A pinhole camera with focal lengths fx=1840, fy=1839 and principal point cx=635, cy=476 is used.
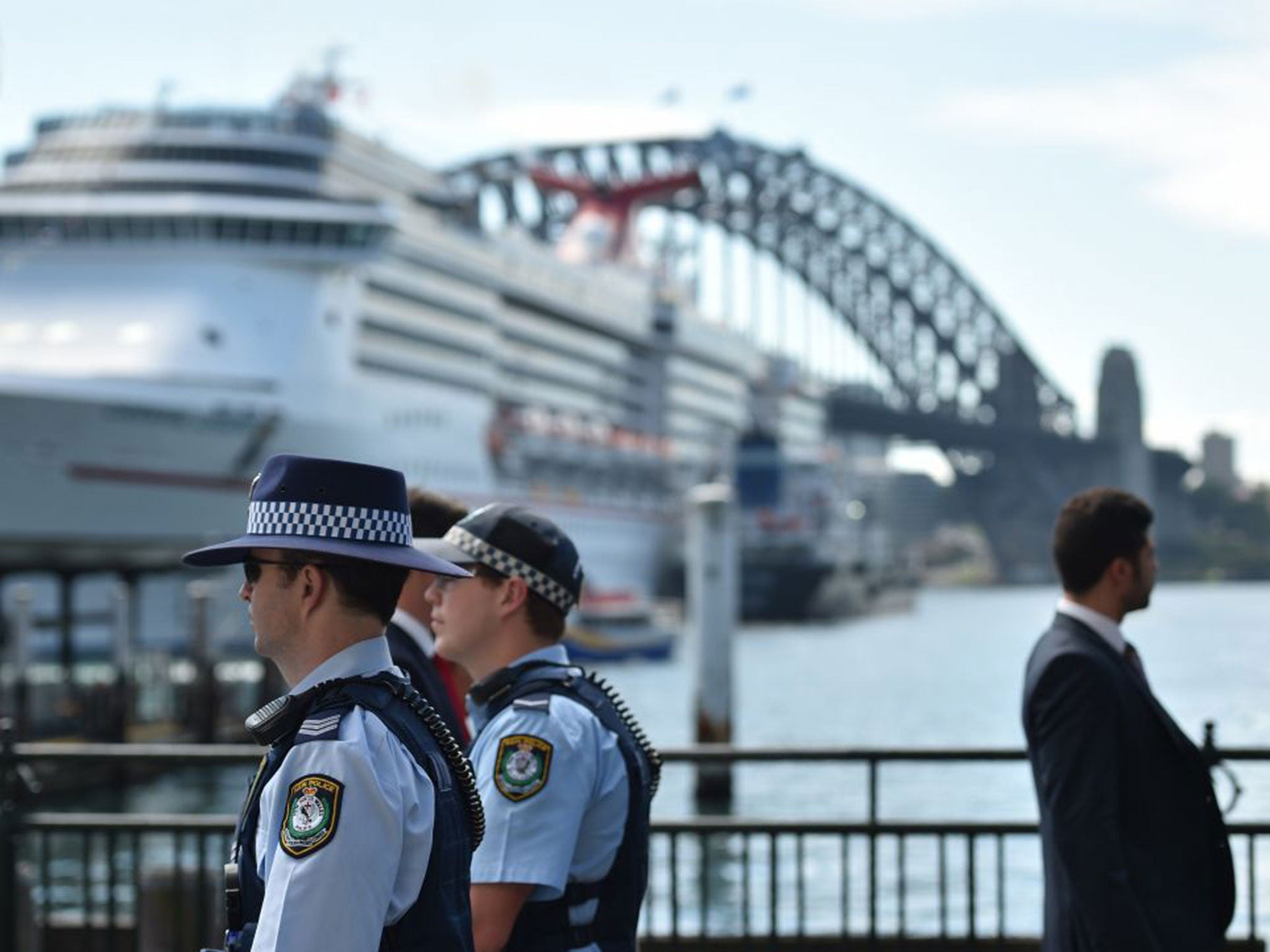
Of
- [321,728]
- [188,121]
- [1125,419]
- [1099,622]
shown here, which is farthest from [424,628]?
[1125,419]

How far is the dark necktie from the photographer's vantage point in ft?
12.8

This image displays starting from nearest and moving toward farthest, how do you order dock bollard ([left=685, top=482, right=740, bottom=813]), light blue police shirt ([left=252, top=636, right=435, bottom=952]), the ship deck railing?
light blue police shirt ([left=252, top=636, right=435, bottom=952]) < the ship deck railing < dock bollard ([left=685, top=482, right=740, bottom=813])

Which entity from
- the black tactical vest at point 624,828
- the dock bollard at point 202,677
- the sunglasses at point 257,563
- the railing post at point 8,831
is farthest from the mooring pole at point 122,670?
the sunglasses at point 257,563

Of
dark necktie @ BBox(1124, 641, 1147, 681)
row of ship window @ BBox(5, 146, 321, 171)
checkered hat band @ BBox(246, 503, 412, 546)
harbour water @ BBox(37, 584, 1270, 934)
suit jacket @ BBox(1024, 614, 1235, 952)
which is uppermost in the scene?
row of ship window @ BBox(5, 146, 321, 171)

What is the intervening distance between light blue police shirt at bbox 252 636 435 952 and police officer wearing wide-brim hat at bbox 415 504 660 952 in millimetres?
679

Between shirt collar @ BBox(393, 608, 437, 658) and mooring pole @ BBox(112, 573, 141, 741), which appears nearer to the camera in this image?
shirt collar @ BBox(393, 608, 437, 658)

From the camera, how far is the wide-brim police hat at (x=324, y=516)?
2461 millimetres

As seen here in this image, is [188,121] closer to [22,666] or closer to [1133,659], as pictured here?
[22,666]

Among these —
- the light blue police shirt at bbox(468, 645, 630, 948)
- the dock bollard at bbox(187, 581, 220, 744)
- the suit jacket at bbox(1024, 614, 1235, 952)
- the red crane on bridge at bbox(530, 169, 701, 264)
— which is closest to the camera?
the light blue police shirt at bbox(468, 645, 630, 948)

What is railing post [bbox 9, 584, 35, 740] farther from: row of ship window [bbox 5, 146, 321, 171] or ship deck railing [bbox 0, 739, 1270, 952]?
row of ship window [bbox 5, 146, 321, 171]

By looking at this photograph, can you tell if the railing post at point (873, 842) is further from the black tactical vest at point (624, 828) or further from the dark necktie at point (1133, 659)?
the black tactical vest at point (624, 828)

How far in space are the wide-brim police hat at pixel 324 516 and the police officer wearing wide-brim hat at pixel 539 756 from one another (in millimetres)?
684

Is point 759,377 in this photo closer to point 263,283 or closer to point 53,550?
point 263,283

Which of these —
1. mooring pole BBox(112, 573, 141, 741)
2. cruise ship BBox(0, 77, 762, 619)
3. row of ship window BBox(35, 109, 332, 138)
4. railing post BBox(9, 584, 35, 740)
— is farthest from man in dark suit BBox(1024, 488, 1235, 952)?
row of ship window BBox(35, 109, 332, 138)
